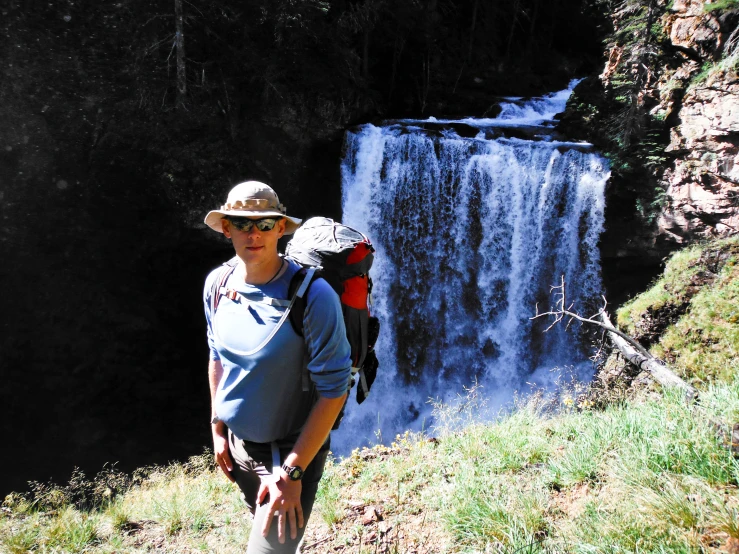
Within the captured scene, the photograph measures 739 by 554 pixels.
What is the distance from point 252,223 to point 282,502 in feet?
3.49

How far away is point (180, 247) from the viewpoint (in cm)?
1176

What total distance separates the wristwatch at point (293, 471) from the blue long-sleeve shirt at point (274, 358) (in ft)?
0.60

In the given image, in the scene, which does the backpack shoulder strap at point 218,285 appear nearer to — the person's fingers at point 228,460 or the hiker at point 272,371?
the hiker at point 272,371

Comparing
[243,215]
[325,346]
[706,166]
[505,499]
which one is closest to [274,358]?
[325,346]

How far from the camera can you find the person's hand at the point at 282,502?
168 centimetres

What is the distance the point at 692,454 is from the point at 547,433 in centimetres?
147

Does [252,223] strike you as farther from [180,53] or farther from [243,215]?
[180,53]

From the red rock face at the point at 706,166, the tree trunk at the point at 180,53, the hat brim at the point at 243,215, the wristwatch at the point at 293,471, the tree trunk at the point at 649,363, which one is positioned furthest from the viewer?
the tree trunk at the point at 180,53

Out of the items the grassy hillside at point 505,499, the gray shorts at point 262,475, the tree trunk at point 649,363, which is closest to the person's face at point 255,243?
the gray shorts at point 262,475

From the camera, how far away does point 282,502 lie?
1.68 meters

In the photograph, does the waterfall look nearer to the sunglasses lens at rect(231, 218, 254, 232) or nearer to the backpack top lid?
the backpack top lid

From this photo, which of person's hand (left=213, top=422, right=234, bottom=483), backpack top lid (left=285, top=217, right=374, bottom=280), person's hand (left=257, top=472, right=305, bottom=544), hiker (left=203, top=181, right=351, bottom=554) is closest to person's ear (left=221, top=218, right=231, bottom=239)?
hiker (left=203, top=181, right=351, bottom=554)

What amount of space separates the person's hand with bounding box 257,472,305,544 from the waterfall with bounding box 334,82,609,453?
9.20 metres

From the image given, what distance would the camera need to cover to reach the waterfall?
10852 mm
